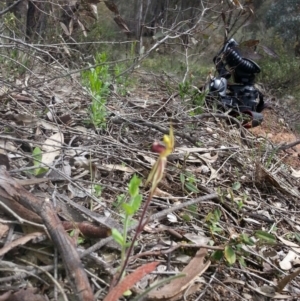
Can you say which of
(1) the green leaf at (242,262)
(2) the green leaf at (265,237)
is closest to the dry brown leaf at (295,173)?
(2) the green leaf at (265,237)

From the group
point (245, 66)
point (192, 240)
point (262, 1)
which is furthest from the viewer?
point (262, 1)

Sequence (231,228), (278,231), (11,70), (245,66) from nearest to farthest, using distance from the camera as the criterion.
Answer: (231,228), (278,231), (11,70), (245,66)

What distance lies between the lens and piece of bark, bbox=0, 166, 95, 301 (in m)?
0.91

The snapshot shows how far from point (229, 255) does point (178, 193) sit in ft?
1.35

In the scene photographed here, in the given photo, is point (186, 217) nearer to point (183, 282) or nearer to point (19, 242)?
point (183, 282)

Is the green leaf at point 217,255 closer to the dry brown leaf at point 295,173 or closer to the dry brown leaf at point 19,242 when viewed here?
the dry brown leaf at point 19,242

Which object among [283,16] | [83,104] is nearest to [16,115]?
[83,104]

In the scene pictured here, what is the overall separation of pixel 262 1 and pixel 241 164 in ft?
31.0

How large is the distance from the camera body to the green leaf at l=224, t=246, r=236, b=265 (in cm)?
167

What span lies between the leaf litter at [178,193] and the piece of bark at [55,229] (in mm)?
46

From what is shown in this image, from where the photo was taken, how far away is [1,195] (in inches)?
42.7

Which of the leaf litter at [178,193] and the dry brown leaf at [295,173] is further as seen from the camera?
the dry brown leaf at [295,173]

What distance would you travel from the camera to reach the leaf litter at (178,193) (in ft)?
3.67

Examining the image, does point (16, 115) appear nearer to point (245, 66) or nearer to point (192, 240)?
point (192, 240)
